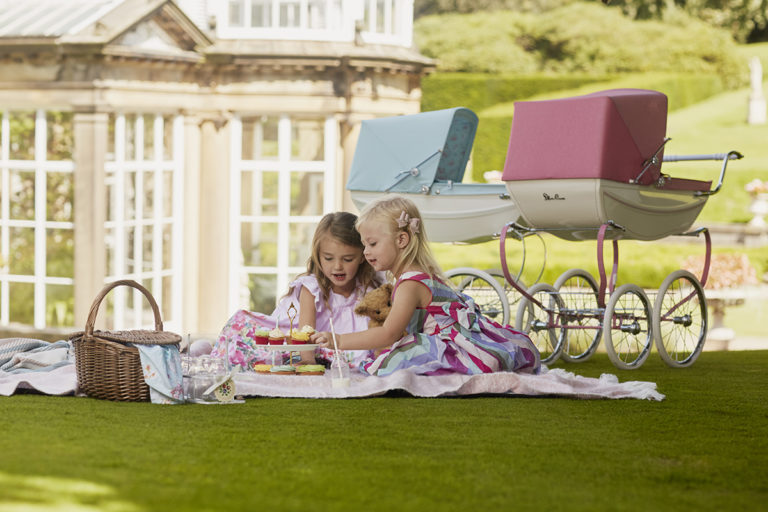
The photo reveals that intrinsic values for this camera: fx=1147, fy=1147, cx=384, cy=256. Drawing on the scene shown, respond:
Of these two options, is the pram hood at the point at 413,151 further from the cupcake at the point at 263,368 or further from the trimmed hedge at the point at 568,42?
the trimmed hedge at the point at 568,42

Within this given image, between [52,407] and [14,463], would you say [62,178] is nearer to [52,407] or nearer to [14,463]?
[52,407]

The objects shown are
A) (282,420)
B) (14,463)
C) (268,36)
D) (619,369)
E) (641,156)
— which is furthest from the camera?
(268,36)

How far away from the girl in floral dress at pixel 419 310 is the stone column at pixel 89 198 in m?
6.65

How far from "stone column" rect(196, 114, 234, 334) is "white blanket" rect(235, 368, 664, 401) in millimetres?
7804

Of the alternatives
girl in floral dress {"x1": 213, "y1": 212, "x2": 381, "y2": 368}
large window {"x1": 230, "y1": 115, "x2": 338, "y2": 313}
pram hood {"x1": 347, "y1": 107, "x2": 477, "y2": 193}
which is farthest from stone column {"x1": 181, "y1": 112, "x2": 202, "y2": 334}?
girl in floral dress {"x1": 213, "y1": 212, "x2": 381, "y2": 368}

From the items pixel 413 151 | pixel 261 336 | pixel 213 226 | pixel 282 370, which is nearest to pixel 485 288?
pixel 413 151

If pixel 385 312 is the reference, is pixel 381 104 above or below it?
above

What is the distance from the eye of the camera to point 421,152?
21.8 ft

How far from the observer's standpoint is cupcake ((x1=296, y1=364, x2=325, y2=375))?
5.03 meters

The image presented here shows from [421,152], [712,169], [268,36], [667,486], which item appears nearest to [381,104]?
[268,36]

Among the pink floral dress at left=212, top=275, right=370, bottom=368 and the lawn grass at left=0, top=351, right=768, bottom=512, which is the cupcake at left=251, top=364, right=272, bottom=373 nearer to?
the pink floral dress at left=212, top=275, right=370, bottom=368

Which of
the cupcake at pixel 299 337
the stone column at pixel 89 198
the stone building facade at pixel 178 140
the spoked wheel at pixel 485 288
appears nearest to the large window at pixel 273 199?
the stone building facade at pixel 178 140

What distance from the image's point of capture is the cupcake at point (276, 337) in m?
4.89

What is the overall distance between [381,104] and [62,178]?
3.53 m
